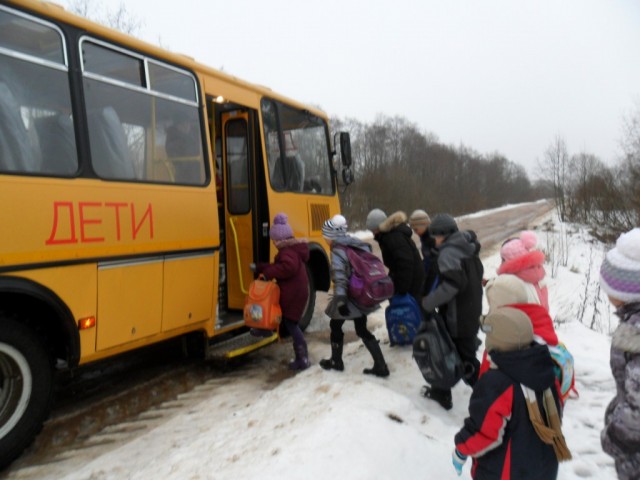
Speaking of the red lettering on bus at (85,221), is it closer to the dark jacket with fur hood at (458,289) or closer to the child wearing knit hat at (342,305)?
the child wearing knit hat at (342,305)

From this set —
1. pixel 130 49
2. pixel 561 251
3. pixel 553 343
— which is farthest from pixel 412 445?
pixel 561 251

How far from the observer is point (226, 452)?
3.40 m

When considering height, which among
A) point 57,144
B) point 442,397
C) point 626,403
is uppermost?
point 57,144

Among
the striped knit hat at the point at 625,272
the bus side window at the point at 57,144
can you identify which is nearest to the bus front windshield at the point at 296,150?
the bus side window at the point at 57,144

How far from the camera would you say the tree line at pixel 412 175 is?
3497 centimetres

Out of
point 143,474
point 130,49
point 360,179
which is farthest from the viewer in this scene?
point 360,179

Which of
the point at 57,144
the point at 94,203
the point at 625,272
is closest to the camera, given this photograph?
the point at 625,272

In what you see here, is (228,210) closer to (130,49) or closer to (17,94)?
(130,49)

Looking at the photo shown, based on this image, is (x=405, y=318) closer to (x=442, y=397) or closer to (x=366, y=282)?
(x=366, y=282)

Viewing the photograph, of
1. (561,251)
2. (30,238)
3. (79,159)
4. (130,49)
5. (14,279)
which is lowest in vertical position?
(561,251)

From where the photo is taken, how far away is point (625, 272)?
2.42m

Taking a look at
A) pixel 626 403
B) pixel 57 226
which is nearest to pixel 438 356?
pixel 626 403

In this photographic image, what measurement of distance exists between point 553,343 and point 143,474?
281 centimetres

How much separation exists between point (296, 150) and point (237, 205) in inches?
47.0
